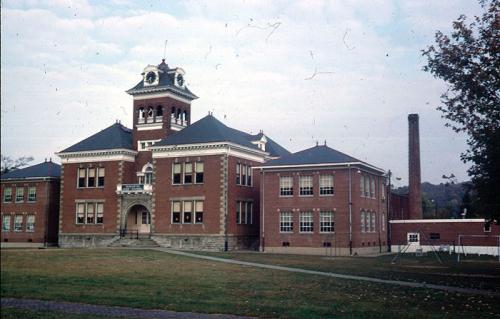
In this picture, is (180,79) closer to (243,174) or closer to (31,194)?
(243,174)

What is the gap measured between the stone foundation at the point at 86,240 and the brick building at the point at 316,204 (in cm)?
1708

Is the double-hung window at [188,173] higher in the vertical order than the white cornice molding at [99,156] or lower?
lower

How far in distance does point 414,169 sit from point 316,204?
23864mm

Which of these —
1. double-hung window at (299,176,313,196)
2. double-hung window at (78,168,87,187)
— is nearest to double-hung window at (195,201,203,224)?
double-hung window at (299,176,313,196)

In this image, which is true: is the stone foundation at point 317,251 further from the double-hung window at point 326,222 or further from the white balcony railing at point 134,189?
the white balcony railing at point 134,189

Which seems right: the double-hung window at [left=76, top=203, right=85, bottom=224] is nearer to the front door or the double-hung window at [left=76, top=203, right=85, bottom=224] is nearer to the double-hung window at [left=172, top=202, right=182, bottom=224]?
the front door

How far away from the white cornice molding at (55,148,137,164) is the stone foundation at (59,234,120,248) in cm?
815

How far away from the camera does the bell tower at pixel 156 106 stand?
62.7 meters

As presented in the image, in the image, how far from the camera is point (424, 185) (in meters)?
183

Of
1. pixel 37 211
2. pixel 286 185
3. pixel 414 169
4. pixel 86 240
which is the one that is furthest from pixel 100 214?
pixel 414 169

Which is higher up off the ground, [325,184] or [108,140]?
[108,140]

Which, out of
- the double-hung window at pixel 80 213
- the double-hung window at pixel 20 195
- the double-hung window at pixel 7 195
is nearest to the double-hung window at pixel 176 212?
the double-hung window at pixel 80 213

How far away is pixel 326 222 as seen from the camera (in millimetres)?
52531

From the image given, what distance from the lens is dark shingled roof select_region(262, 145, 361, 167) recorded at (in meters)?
52.8
